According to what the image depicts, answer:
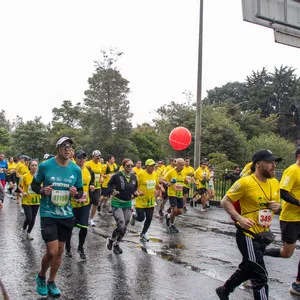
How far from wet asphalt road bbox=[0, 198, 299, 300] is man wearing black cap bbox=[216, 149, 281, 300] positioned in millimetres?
1183

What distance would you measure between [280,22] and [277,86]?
47886 mm

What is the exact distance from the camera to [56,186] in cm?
544

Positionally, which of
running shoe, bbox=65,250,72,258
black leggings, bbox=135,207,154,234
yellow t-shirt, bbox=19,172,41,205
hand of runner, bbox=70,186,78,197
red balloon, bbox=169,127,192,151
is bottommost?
running shoe, bbox=65,250,72,258

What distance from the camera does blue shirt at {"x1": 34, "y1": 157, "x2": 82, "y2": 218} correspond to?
17.8 ft

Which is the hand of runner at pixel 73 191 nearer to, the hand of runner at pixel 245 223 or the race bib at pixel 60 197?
the race bib at pixel 60 197

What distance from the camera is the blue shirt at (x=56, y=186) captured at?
5418mm

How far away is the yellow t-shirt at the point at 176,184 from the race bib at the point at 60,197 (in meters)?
5.82

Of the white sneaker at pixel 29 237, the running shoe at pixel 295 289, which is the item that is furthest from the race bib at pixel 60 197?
the white sneaker at pixel 29 237

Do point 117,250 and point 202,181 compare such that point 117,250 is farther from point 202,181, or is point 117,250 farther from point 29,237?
point 202,181

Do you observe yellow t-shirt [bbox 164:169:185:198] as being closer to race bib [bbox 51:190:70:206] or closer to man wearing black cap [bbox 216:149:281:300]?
race bib [bbox 51:190:70:206]

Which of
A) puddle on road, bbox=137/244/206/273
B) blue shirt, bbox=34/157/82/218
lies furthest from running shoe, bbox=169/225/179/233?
blue shirt, bbox=34/157/82/218

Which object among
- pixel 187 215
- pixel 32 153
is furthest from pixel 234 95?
pixel 187 215

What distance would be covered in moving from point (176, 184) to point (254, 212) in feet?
21.2

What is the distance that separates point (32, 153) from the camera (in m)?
41.7
